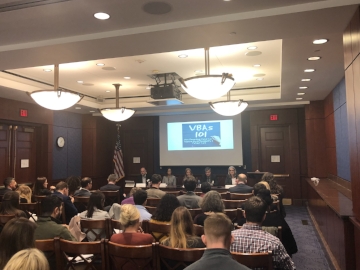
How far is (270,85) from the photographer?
27.4 feet

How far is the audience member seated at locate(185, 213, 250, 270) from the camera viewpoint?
5.14 feet

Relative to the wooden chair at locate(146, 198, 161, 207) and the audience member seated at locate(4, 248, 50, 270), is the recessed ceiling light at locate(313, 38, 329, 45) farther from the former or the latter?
the audience member seated at locate(4, 248, 50, 270)

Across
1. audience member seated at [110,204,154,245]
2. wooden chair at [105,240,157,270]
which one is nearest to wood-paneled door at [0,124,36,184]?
audience member seated at [110,204,154,245]

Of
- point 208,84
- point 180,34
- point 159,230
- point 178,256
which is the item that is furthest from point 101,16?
point 178,256

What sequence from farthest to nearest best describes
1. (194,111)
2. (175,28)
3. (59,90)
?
1. (194,111)
2. (59,90)
3. (175,28)

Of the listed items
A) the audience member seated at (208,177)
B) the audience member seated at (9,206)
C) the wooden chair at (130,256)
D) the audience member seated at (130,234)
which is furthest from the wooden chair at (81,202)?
the audience member seated at (208,177)

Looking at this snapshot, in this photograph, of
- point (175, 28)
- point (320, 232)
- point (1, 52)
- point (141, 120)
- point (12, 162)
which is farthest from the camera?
point (141, 120)

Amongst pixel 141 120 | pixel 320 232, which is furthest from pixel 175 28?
pixel 141 120

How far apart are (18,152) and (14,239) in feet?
23.0

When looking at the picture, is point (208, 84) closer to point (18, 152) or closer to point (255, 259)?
point (255, 259)

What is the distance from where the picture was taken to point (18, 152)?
8.20m

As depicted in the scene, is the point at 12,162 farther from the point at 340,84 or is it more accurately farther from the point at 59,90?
the point at 340,84

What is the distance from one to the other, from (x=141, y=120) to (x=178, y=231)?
9.00m

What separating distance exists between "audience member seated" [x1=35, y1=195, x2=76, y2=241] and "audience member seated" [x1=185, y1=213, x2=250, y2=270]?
5.46 feet
